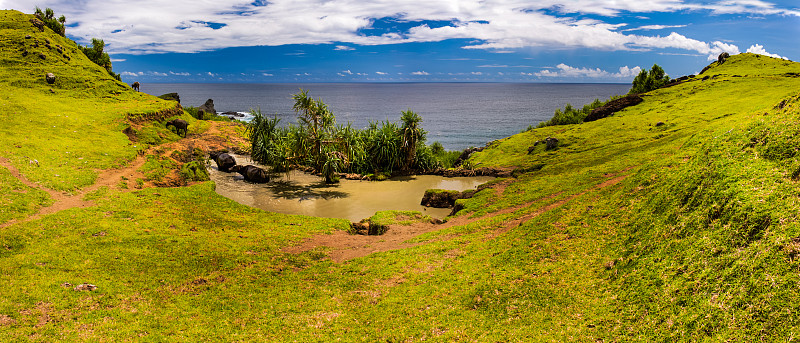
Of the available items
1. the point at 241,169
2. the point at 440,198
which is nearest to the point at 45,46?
the point at 241,169

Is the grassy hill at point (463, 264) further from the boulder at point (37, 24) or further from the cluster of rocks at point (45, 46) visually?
the boulder at point (37, 24)

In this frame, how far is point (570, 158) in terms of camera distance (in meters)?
35.7

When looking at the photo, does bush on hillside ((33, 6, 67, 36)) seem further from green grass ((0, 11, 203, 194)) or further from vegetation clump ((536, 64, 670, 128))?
vegetation clump ((536, 64, 670, 128))

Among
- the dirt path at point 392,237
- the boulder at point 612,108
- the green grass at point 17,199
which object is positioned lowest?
the dirt path at point 392,237

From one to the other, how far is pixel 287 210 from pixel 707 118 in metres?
40.8

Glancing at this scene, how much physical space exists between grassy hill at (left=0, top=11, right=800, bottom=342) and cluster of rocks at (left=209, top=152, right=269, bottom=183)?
32.8 feet

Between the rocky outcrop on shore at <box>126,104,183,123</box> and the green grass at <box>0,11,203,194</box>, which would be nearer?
the green grass at <box>0,11,203,194</box>

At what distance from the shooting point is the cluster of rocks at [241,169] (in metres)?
35.0

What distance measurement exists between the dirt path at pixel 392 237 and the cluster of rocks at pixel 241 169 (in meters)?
16.2

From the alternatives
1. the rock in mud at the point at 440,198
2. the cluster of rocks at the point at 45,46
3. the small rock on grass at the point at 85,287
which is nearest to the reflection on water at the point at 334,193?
the rock in mud at the point at 440,198

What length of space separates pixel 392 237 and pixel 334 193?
41.1ft

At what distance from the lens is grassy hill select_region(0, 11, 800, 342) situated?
30.7ft

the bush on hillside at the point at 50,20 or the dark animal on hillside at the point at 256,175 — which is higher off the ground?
the bush on hillside at the point at 50,20

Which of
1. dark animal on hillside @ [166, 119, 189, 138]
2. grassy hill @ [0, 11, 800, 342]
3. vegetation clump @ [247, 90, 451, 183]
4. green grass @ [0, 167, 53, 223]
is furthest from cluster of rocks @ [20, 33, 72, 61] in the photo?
green grass @ [0, 167, 53, 223]
